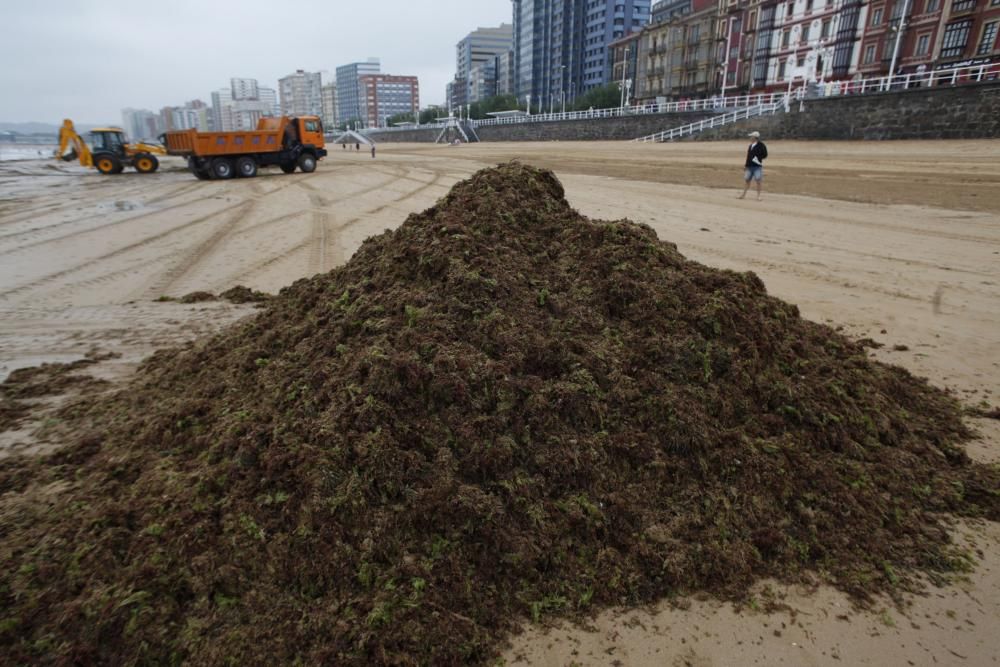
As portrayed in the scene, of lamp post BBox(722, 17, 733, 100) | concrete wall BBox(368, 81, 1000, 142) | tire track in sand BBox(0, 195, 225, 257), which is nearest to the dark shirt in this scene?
tire track in sand BBox(0, 195, 225, 257)

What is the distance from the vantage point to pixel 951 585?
7.38 ft

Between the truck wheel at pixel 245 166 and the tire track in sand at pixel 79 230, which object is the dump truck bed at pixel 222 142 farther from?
the tire track in sand at pixel 79 230

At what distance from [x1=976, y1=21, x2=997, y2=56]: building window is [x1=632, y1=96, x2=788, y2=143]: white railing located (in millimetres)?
12217

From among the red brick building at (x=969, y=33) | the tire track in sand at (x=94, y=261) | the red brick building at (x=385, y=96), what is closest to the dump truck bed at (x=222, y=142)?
the tire track in sand at (x=94, y=261)

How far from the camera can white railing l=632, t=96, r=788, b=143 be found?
99.8 ft

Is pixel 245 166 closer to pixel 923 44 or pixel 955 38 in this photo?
pixel 955 38

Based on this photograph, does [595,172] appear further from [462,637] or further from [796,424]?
[462,637]

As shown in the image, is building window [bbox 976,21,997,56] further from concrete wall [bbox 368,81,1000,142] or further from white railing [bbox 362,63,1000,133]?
concrete wall [bbox 368,81,1000,142]

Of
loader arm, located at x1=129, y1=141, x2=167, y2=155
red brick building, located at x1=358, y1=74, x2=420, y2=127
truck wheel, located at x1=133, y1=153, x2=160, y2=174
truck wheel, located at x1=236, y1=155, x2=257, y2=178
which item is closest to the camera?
truck wheel, located at x1=236, y1=155, x2=257, y2=178

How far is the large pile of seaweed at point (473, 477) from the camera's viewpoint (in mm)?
1981

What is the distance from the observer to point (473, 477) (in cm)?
236

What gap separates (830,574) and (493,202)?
2.86 metres

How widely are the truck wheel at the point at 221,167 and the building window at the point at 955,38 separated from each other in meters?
41.9

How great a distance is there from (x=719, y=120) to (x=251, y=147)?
26953 mm
